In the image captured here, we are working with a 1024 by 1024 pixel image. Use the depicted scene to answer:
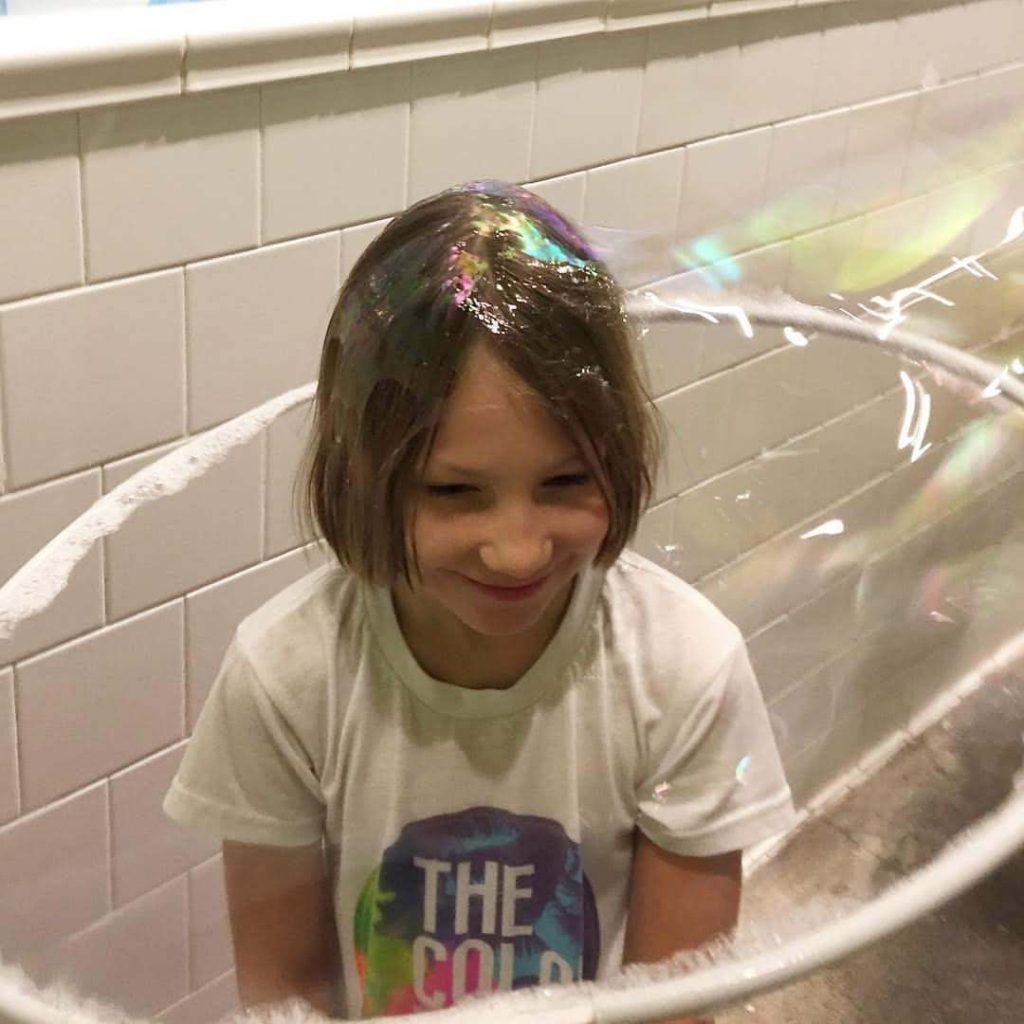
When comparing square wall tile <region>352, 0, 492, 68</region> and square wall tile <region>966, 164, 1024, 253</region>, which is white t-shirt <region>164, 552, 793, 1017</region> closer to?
square wall tile <region>352, 0, 492, 68</region>

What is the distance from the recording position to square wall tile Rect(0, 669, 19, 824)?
32.5 inches

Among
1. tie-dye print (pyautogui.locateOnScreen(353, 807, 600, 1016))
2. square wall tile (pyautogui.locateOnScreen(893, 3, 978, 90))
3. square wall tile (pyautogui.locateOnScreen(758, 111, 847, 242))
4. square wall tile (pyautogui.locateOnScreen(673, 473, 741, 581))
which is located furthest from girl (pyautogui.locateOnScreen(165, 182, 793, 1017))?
square wall tile (pyautogui.locateOnScreen(893, 3, 978, 90))

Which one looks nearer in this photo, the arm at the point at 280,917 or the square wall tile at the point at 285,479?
the arm at the point at 280,917

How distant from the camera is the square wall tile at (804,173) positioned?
1058 millimetres

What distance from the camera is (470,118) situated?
92 centimetres

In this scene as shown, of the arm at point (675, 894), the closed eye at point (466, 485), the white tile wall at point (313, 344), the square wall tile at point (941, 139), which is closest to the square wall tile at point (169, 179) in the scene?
the white tile wall at point (313, 344)

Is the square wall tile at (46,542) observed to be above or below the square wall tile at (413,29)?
below

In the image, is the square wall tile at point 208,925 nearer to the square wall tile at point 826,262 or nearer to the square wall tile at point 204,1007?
the square wall tile at point 204,1007

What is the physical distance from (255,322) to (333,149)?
0.39 feet

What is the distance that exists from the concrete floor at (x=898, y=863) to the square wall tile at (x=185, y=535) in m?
0.41

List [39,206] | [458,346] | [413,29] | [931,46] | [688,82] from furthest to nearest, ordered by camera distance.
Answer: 1. [931,46]
2. [688,82]
3. [413,29]
4. [39,206]
5. [458,346]

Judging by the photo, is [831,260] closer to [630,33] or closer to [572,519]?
[630,33]

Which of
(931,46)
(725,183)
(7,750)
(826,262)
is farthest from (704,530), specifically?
(931,46)

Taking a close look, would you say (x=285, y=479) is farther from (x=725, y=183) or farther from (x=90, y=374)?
(x=725, y=183)
